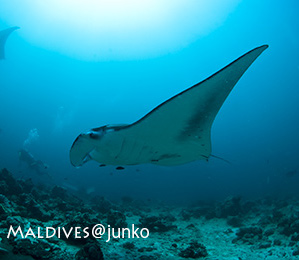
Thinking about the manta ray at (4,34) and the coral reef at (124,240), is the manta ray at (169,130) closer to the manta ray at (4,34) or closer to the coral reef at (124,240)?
the coral reef at (124,240)

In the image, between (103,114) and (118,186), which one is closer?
(118,186)

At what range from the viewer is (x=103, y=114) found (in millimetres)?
49750

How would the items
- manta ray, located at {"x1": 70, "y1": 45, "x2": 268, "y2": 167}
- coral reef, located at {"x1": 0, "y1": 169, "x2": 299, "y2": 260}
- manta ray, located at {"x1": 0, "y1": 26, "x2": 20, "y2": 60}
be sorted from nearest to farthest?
1. manta ray, located at {"x1": 70, "y1": 45, "x2": 268, "y2": 167}
2. coral reef, located at {"x1": 0, "y1": 169, "x2": 299, "y2": 260}
3. manta ray, located at {"x1": 0, "y1": 26, "x2": 20, "y2": 60}

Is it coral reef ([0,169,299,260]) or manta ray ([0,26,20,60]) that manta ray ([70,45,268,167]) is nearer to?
coral reef ([0,169,299,260])

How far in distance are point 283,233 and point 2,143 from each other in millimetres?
53483

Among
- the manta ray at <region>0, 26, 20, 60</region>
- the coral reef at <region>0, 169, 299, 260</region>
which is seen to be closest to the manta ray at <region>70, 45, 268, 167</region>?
the coral reef at <region>0, 169, 299, 260</region>

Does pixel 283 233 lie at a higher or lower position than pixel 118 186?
lower

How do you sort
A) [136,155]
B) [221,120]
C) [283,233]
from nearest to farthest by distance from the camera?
1. [136,155]
2. [283,233]
3. [221,120]

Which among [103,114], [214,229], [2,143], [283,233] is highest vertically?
[103,114]

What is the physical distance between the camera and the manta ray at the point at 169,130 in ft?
7.64

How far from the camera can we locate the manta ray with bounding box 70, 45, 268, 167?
2328 millimetres

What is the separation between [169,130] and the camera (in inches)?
109

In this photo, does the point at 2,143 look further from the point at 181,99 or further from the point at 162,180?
the point at 181,99

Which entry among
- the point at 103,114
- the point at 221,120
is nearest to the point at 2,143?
the point at 103,114
